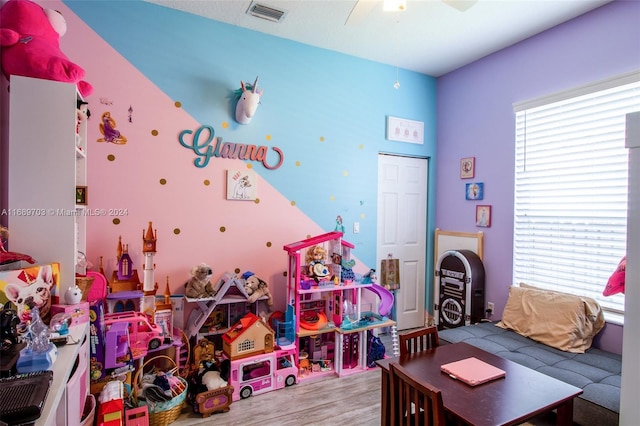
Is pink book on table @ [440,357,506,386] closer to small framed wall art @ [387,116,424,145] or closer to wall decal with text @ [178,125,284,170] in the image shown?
wall decal with text @ [178,125,284,170]

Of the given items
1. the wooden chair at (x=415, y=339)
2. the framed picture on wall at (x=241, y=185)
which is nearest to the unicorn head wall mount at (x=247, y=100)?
the framed picture on wall at (x=241, y=185)

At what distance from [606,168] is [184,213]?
11.0 ft

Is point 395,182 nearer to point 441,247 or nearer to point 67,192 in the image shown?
point 441,247

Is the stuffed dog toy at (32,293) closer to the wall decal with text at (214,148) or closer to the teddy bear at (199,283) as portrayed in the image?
the teddy bear at (199,283)

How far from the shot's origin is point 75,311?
1848 millimetres

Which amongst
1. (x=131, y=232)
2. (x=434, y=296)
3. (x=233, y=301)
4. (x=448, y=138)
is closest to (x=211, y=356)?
(x=233, y=301)

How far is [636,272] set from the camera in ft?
3.82

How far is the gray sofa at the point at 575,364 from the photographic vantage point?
6.31ft

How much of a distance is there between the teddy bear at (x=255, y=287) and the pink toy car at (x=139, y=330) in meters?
0.73

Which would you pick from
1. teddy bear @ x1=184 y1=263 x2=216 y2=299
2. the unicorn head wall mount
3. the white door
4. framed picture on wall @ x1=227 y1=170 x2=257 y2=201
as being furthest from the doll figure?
the unicorn head wall mount

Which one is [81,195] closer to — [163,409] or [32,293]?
[32,293]

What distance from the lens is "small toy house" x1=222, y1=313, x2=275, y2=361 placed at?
2576 millimetres

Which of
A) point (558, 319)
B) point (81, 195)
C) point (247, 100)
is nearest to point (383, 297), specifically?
point (558, 319)

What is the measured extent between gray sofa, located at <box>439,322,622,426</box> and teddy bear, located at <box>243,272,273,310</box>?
1.53 m
